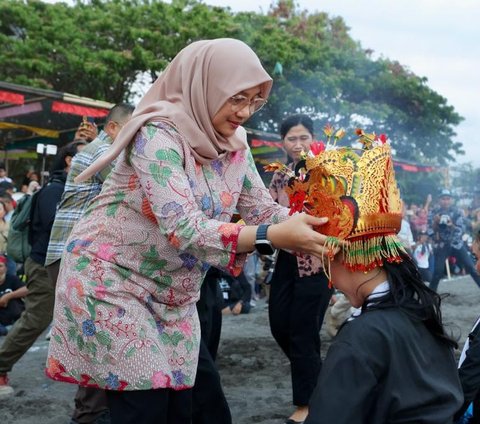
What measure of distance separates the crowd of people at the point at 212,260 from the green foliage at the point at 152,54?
1499 cm

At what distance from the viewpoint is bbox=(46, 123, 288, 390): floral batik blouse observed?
2.26 metres

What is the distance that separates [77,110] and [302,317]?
8197 mm

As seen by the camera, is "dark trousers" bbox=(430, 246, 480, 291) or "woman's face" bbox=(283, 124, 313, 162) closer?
"woman's face" bbox=(283, 124, 313, 162)

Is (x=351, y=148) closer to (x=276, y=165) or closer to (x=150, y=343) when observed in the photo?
(x=276, y=165)

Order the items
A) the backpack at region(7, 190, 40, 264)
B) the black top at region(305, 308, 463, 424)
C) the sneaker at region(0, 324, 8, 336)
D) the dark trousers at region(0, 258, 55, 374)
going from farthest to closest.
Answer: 1. the sneaker at region(0, 324, 8, 336)
2. the backpack at region(7, 190, 40, 264)
3. the dark trousers at region(0, 258, 55, 374)
4. the black top at region(305, 308, 463, 424)

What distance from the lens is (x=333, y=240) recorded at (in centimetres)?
186

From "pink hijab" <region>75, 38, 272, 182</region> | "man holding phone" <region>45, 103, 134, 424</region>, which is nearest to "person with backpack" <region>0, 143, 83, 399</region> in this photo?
"man holding phone" <region>45, 103, 134, 424</region>

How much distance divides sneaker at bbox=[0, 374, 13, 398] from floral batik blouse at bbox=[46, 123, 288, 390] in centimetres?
213

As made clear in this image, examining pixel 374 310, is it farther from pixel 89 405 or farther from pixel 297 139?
pixel 297 139

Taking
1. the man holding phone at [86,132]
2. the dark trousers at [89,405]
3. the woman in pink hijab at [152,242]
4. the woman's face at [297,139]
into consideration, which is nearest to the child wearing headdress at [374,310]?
the woman in pink hijab at [152,242]

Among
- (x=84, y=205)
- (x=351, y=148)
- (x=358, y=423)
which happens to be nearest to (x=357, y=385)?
(x=358, y=423)

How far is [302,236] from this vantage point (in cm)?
188

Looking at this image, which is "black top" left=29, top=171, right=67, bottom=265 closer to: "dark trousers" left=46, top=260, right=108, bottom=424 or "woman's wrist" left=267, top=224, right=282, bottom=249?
"dark trousers" left=46, top=260, right=108, bottom=424

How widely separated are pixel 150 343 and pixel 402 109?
28.5 metres
